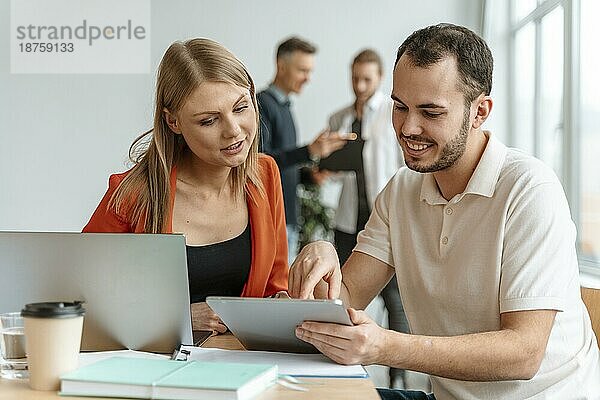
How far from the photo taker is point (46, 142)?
19.7ft

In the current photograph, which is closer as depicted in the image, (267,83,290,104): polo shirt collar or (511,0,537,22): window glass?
(267,83,290,104): polo shirt collar

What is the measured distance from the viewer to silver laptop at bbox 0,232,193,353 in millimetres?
1448

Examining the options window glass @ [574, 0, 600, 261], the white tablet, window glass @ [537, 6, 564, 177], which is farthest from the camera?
window glass @ [537, 6, 564, 177]

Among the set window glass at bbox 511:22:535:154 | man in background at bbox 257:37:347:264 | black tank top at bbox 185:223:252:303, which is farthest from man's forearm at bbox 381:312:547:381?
window glass at bbox 511:22:535:154

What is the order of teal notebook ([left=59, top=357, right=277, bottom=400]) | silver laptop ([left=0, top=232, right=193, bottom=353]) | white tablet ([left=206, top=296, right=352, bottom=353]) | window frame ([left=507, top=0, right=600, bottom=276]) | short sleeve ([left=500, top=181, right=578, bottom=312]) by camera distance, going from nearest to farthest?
teal notebook ([left=59, top=357, right=277, bottom=400])
white tablet ([left=206, top=296, right=352, bottom=353])
silver laptop ([left=0, top=232, right=193, bottom=353])
short sleeve ([left=500, top=181, right=578, bottom=312])
window frame ([left=507, top=0, right=600, bottom=276])

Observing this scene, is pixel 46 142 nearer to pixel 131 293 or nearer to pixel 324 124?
pixel 324 124

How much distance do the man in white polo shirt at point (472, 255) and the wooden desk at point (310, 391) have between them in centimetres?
19

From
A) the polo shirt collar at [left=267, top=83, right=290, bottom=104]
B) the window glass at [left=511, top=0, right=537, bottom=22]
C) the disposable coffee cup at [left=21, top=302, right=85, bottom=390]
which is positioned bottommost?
the disposable coffee cup at [left=21, top=302, right=85, bottom=390]

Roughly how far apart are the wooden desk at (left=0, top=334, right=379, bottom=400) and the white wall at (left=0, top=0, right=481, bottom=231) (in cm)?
443

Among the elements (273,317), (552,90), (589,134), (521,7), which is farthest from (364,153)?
(273,317)

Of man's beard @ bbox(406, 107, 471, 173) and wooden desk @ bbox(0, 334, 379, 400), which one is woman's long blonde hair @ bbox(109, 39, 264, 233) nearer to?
man's beard @ bbox(406, 107, 471, 173)

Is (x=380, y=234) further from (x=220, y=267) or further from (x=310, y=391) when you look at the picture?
(x=310, y=391)

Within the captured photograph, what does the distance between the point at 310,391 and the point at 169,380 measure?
20cm

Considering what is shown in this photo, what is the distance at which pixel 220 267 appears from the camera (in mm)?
1975
